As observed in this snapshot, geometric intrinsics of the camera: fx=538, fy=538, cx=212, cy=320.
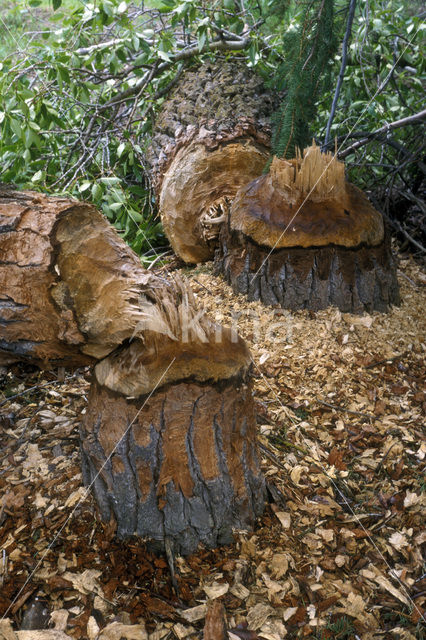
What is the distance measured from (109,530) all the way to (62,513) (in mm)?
151

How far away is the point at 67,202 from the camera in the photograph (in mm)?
1363

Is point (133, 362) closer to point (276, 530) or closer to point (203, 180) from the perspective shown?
point (276, 530)

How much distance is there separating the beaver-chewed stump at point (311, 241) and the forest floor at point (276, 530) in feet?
1.09

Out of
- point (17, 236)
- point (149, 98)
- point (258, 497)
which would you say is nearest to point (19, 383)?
point (17, 236)

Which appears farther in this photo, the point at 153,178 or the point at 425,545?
the point at 153,178

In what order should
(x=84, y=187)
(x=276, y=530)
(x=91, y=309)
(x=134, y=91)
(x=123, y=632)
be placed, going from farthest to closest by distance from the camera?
(x=134, y=91) < (x=84, y=187) < (x=276, y=530) < (x=91, y=309) < (x=123, y=632)

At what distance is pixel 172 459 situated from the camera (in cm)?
136

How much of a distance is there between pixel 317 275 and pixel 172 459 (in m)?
1.28

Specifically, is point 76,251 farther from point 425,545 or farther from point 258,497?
point 425,545

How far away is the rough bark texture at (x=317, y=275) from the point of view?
2350 mm

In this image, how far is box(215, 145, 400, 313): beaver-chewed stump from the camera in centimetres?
232

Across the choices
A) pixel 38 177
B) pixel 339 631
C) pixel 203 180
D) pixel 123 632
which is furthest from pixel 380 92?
pixel 123 632

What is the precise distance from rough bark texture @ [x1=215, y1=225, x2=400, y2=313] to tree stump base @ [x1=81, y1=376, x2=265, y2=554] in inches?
42.2

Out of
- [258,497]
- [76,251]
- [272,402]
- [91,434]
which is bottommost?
[272,402]
